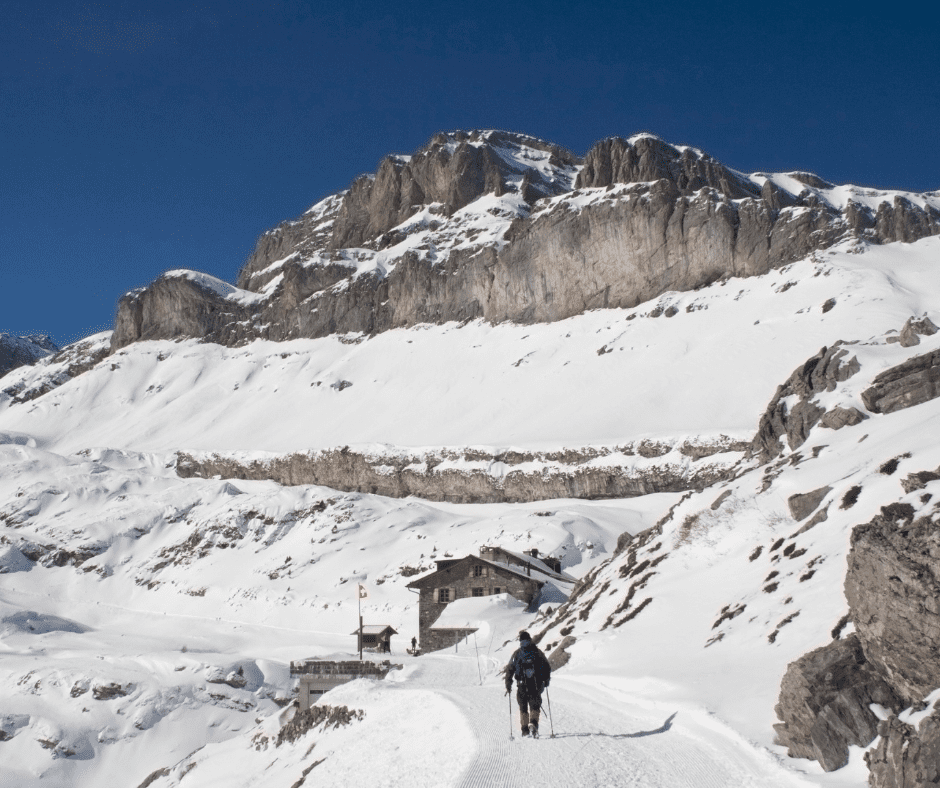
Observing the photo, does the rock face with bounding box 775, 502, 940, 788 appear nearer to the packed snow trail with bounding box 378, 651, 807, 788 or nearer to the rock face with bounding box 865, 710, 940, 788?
the rock face with bounding box 865, 710, 940, 788

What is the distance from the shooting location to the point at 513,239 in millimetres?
120000

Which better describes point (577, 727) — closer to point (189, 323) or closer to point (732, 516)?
point (732, 516)

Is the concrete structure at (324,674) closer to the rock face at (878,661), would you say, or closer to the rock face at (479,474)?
the rock face at (878,661)

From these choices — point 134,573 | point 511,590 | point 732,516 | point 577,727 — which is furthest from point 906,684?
point 134,573

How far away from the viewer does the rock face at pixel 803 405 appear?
105 feet

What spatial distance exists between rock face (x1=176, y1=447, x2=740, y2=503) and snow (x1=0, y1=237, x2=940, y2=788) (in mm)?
1244

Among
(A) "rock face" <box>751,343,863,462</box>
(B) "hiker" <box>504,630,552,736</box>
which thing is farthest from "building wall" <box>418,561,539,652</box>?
(B) "hiker" <box>504,630,552,736</box>

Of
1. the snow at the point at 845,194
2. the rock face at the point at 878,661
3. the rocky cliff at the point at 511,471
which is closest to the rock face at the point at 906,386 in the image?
the rock face at the point at 878,661

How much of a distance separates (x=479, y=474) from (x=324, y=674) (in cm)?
5373

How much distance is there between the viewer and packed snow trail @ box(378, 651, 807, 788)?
28.5ft

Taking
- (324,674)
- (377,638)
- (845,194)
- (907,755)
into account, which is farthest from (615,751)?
(845,194)

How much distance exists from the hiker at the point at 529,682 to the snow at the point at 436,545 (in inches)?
15.9

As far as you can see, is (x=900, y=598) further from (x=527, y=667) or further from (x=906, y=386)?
(x=906, y=386)

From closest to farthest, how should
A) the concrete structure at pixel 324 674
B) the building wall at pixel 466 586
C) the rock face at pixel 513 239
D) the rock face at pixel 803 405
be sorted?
the concrete structure at pixel 324 674 → the rock face at pixel 803 405 → the building wall at pixel 466 586 → the rock face at pixel 513 239
